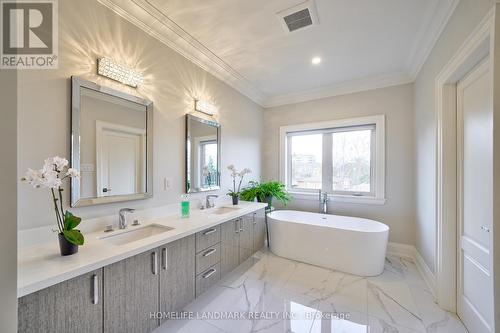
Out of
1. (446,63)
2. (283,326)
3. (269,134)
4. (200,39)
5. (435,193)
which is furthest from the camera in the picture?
(269,134)

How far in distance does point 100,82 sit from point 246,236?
2.14 m

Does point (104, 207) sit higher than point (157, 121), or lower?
lower

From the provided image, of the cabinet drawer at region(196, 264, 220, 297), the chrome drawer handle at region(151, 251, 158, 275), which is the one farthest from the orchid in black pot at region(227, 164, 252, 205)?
the chrome drawer handle at region(151, 251, 158, 275)

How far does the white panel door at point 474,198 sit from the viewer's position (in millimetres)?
1385

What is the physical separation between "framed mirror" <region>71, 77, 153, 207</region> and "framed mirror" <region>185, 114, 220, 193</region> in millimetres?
474

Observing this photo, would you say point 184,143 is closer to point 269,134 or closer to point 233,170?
point 233,170

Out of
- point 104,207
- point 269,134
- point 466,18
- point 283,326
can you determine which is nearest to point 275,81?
point 269,134

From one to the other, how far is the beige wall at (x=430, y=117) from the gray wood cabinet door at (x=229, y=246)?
204 cm

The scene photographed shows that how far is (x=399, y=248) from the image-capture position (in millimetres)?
2959

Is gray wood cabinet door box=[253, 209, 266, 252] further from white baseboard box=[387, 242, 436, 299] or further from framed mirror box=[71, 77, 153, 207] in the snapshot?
white baseboard box=[387, 242, 436, 299]

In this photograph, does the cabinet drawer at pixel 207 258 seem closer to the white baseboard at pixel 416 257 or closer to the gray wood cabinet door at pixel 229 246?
the gray wood cabinet door at pixel 229 246

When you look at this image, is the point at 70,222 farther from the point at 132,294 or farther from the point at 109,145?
the point at 109,145

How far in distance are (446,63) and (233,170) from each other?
2.53 meters

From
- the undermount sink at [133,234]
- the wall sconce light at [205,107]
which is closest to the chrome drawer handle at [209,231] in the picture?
the undermount sink at [133,234]
